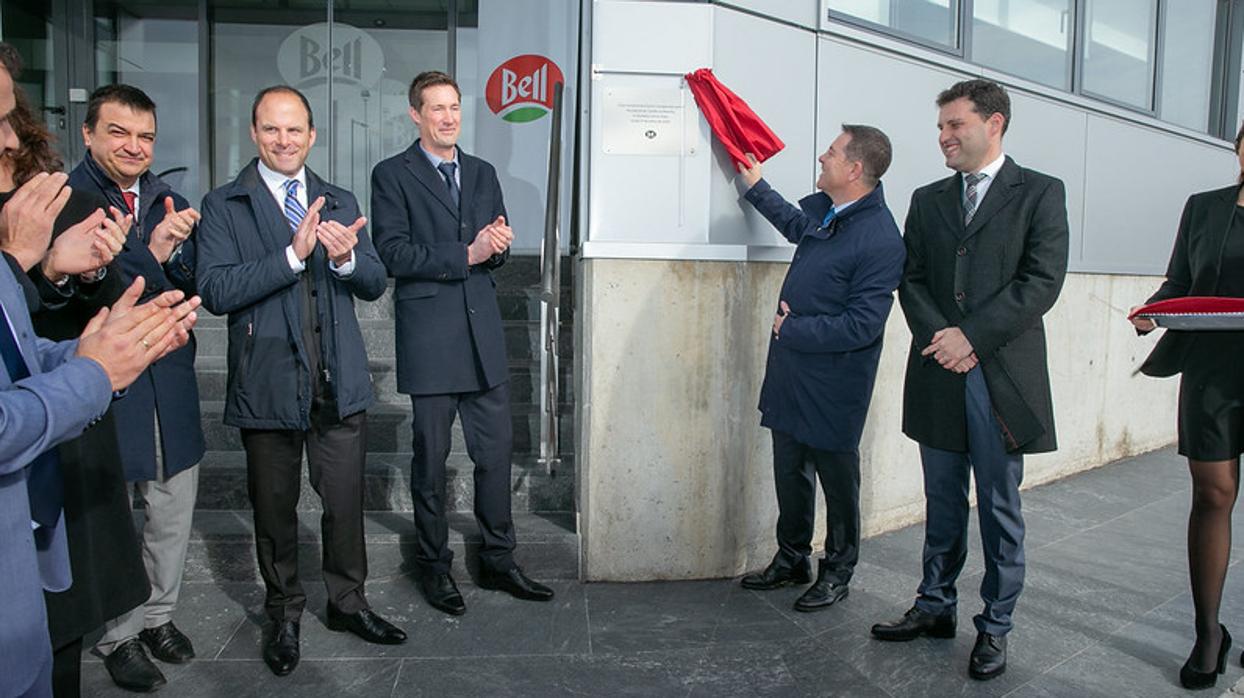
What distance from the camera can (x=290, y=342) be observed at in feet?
10.2

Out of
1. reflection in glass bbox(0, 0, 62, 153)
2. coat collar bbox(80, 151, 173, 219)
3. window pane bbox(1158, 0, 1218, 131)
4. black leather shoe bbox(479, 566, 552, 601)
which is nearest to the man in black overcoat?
black leather shoe bbox(479, 566, 552, 601)

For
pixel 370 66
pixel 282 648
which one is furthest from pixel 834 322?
pixel 370 66

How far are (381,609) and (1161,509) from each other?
4.70 m

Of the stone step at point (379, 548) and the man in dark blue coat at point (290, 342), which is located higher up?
the man in dark blue coat at point (290, 342)

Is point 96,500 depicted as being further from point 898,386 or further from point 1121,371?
point 1121,371

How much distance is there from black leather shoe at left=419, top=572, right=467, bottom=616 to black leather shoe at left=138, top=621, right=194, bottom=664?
2.91 ft

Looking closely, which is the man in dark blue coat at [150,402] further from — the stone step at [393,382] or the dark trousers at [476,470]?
the stone step at [393,382]

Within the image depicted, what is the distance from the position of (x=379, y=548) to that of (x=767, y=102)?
2722 mm

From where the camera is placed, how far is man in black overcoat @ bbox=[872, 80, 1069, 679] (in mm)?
3037

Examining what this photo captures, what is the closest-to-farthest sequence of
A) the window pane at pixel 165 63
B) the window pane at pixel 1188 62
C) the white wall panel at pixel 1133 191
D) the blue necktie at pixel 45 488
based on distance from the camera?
the blue necktie at pixel 45 488 < the white wall panel at pixel 1133 191 < the window pane at pixel 1188 62 < the window pane at pixel 165 63

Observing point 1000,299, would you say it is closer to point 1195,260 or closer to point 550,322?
point 1195,260

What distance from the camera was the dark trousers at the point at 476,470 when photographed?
11.8 feet

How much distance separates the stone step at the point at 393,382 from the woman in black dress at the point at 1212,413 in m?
2.93

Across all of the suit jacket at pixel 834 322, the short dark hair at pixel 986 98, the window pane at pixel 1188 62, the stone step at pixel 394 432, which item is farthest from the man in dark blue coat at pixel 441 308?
the window pane at pixel 1188 62
